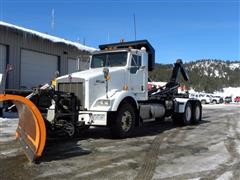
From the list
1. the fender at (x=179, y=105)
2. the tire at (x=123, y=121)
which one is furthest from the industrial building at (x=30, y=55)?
the tire at (x=123, y=121)

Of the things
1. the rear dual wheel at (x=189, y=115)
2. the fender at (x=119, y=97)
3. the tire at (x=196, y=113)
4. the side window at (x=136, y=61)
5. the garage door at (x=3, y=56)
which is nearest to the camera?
the fender at (x=119, y=97)

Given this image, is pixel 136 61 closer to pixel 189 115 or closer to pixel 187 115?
pixel 187 115

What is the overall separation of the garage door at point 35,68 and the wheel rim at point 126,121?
35.5 ft

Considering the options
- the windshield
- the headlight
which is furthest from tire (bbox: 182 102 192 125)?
the headlight

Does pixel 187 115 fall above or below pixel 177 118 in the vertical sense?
above

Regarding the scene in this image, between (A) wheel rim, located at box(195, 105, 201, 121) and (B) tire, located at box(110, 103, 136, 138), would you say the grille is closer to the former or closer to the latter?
(B) tire, located at box(110, 103, 136, 138)

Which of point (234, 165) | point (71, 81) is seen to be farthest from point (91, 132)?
point (234, 165)

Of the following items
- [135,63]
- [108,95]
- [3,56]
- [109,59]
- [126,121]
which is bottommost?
[126,121]

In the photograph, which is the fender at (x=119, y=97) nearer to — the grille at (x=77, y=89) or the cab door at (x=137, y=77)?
the cab door at (x=137, y=77)

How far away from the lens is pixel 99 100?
1109 centimetres

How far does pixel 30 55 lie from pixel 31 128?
14252mm

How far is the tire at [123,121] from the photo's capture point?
36.4ft

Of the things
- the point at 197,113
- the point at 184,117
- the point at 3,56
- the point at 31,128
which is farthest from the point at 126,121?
the point at 3,56

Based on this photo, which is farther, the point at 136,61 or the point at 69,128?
the point at 136,61
